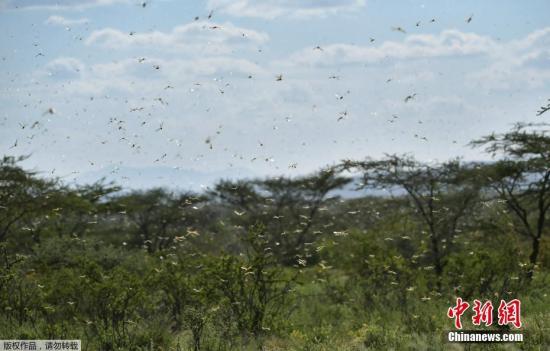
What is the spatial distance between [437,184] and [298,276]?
651 cm

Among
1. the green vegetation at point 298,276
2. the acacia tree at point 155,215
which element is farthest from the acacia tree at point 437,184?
the acacia tree at point 155,215

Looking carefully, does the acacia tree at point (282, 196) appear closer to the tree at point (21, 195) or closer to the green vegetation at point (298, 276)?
the green vegetation at point (298, 276)

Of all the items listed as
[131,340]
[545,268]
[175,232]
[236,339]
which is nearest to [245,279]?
[236,339]

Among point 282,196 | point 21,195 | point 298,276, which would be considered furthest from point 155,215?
point 298,276

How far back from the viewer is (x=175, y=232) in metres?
40.5

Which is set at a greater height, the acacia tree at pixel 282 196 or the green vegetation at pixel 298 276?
the acacia tree at pixel 282 196

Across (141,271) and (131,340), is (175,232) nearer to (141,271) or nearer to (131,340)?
(141,271)

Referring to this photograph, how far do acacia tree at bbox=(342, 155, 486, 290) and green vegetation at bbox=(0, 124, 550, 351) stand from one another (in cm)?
7

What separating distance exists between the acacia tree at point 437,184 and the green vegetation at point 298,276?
0.07 m

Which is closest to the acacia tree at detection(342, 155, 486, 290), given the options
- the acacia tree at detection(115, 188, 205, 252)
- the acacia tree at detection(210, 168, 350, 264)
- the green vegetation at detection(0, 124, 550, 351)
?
the green vegetation at detection(0, 124, 550, 351)

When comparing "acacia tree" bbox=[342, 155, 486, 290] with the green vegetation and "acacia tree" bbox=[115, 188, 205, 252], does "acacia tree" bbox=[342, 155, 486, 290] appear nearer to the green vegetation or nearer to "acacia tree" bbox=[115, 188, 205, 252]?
the green vegetation

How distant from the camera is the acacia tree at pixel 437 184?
957 inches

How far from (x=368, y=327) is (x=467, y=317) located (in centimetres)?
202

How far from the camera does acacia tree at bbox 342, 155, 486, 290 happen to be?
957 inches
